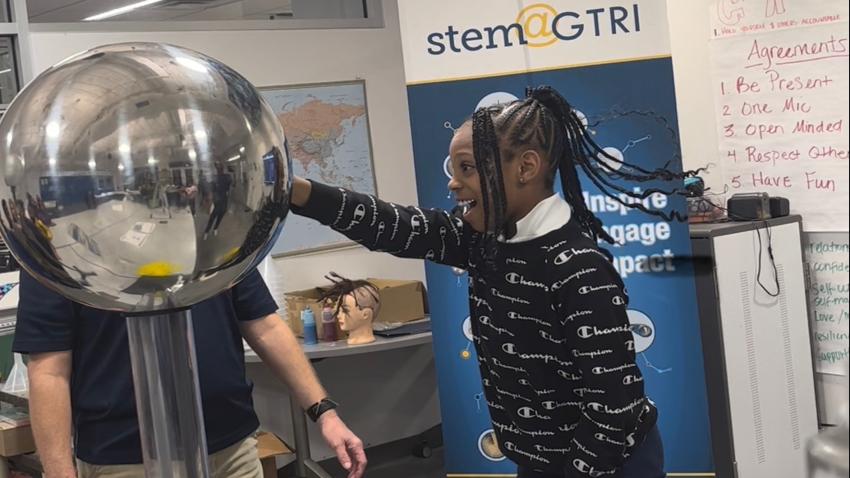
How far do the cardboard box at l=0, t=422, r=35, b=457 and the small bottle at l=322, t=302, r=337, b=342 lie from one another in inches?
52.5

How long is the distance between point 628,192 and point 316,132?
2090 millimetres

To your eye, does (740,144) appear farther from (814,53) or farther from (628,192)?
(628,192)

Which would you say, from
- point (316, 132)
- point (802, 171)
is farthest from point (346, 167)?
point (802, 171)

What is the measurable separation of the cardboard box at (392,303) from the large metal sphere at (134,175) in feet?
11.4

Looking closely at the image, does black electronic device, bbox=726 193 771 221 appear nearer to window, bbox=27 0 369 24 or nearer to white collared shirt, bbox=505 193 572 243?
window, bbox=27 0 369 24

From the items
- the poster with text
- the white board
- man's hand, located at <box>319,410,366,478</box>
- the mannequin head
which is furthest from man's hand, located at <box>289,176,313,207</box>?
the white board

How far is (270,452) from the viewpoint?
13.0 feet

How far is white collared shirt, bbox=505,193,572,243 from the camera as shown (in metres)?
1.45

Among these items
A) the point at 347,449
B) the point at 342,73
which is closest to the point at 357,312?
the point at 342,73

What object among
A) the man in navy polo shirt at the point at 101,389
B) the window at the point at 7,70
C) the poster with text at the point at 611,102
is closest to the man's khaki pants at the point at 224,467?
the man in navy polo shirt at the point at 101,389

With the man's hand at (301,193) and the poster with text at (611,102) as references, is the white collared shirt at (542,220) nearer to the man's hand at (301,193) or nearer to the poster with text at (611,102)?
the man's hand at (301,193)

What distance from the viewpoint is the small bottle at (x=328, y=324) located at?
402 cm

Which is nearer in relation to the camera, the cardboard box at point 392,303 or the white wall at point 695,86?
the white wall at point 695,86

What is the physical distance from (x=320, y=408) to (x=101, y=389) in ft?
1.28
